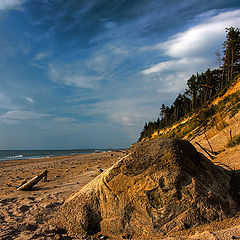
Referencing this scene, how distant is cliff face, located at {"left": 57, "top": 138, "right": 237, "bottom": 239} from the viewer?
2768 mm

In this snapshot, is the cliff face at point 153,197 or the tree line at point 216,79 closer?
the cliff face at point 153,197

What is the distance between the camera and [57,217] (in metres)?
3.73

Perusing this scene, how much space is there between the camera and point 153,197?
296cm

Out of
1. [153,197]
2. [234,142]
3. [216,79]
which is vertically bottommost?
[153,197]

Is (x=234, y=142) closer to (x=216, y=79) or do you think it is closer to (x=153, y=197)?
(x=153, y=197)

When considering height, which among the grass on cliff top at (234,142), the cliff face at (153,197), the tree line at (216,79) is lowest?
the cliff face at (153,197)

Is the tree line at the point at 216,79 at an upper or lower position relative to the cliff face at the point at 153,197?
upper

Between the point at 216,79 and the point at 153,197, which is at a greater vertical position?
the point at 216,79

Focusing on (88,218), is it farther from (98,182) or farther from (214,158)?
(214,158)

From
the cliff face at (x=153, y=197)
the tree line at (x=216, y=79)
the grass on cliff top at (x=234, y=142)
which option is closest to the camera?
the cliff face at (x=153, y=197)

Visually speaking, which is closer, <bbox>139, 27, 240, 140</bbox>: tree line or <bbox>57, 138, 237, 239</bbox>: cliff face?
<bbox>57, 138, 237, 239</bbox>: cliff face

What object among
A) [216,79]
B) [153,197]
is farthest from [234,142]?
[216,79]

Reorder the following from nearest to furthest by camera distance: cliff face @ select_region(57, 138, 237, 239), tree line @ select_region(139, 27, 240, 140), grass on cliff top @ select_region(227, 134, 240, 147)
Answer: cliff face @ select_region(57, 138, 237, 239)
grass on cliff top @ select_region(227, 134, 240, 147)
tree line @ select_region(139, 27, 240, 140)

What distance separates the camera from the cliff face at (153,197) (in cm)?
277
